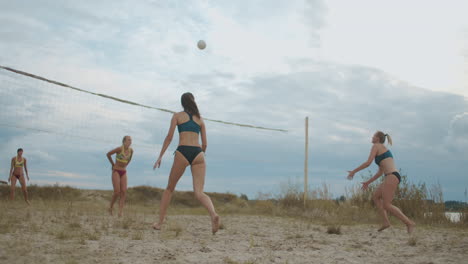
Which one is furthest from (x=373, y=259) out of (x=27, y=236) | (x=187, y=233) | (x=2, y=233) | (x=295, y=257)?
(x=2, y=233)

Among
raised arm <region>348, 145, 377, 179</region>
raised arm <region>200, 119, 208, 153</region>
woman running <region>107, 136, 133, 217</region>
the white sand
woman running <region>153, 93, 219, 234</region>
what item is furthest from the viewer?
woman running <region>107, 136, 133, 217</region>

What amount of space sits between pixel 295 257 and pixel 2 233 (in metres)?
3.70

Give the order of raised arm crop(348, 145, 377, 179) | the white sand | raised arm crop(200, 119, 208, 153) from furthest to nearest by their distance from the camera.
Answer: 1. raised arm crop(348, 145, 377, 179)
2. raised arm crop(200, 119, 208, 153)
3. the white sand

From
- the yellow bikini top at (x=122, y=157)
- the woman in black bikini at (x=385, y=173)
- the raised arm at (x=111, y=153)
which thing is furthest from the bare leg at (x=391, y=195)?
the raised arm at (x=111, y=153)

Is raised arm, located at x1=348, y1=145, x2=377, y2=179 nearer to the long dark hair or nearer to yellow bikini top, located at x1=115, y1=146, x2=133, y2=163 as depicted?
the long dark hair

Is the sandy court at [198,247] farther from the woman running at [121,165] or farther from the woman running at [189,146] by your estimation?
the woman running at [121,165]

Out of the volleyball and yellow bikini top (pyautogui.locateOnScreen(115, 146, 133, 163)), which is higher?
the volleyball

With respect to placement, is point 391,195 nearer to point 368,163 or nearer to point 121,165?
point 368,163

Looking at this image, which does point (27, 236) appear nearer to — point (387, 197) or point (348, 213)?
point (387, 197)

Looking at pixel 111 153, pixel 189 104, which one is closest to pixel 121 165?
pixel 111 153

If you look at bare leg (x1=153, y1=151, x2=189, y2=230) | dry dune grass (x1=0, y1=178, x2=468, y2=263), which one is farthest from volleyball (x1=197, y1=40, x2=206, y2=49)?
bare leg (x1=153, y1=151, x2=189, y2=230)

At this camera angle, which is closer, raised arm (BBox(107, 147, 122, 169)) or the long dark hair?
the long dark hair

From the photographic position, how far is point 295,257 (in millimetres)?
4938

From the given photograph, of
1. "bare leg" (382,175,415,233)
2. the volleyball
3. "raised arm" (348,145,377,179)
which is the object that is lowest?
"bare leg" (382,175,415,233)
